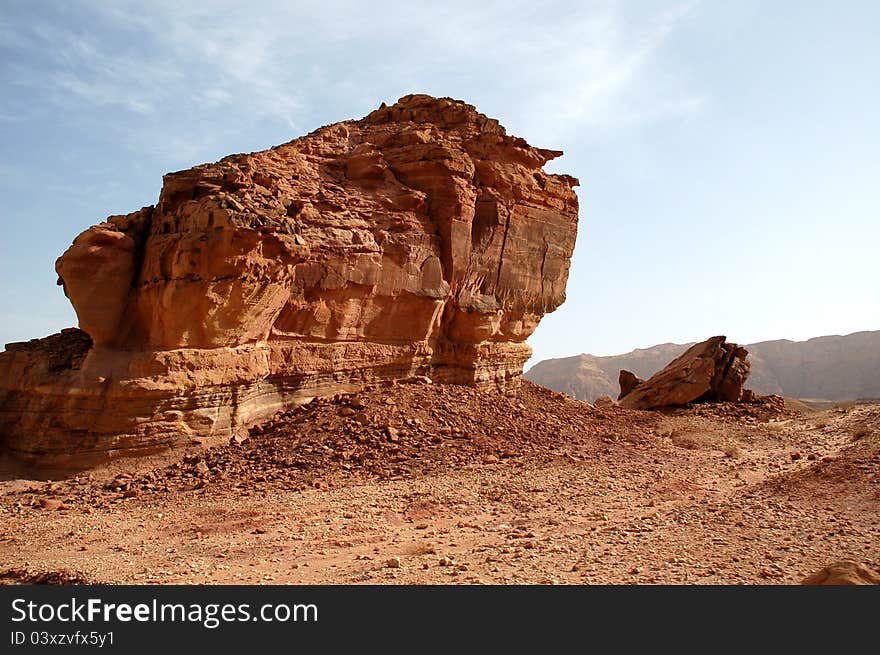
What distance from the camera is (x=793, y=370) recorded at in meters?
79.7

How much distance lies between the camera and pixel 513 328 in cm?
1805

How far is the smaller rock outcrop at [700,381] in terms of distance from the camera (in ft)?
80.9

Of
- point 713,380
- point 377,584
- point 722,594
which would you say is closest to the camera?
point 722,594

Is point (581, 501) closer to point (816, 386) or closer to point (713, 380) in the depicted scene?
point (713, 380)

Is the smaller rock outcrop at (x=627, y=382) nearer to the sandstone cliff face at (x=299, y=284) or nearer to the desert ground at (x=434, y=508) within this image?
the sandstone cliff face at (x=299, y=284)

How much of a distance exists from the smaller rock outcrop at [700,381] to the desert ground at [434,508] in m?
9.52

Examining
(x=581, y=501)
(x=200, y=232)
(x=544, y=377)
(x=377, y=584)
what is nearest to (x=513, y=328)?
(x=581, y=501)

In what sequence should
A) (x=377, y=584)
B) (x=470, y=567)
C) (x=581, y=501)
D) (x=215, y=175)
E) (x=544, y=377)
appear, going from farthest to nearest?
(x=544, y=377) → (x=215, y=175) → (x=581, y=501) → (x=470, y=567) → (x=377, y=584)

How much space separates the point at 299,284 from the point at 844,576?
32.8 ft

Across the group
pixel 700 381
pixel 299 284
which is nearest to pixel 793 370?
pixel 700 381

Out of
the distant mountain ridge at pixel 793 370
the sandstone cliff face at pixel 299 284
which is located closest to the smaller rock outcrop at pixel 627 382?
the sandstone cliff face at pixel 299 284

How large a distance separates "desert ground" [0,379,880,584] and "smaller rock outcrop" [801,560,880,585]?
418 millimetres

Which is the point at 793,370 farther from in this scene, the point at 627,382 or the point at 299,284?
the point at 299,284

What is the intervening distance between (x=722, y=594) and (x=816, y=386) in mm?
82144
